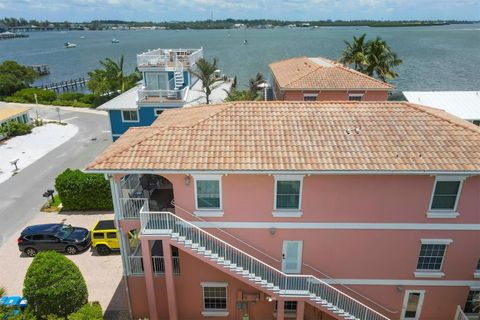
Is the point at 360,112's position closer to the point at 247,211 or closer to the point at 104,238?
A: the point at 247,211

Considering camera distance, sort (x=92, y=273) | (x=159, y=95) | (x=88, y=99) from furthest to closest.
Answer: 1. (x=88, y=99)
2. (x=159, y=95)
3. (x=92, y=273)

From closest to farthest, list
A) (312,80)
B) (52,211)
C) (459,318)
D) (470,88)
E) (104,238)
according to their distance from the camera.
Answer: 1. (459,318)
2. (104,238)
3. (52,211)
4. (312,80)
5. (470,88)

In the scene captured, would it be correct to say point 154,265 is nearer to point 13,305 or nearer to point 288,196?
point 13,305

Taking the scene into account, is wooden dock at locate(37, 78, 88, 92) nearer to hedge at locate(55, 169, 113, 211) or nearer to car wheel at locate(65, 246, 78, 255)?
hedge at locate(55, 169, 113, 211)

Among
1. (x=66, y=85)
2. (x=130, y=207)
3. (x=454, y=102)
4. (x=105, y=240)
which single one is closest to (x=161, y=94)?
(x=105, y=240)

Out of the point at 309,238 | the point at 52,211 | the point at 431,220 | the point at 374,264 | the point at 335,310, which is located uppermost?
the point at 431,220

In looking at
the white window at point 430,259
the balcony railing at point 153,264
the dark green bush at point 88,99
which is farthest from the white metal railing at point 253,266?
the dark green bush at point 88,99

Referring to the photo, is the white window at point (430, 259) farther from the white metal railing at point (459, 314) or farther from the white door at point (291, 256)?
the white door at point (291, 256)

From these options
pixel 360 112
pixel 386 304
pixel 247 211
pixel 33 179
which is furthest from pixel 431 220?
pixel 33 179
